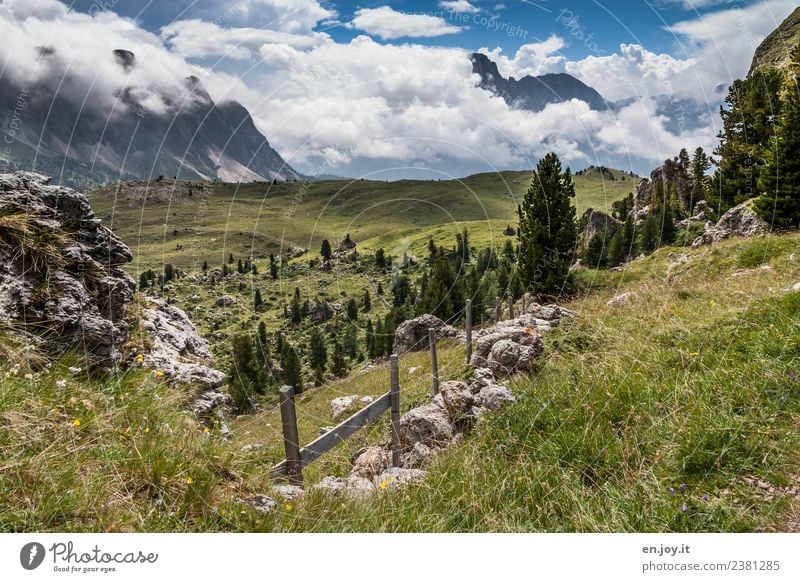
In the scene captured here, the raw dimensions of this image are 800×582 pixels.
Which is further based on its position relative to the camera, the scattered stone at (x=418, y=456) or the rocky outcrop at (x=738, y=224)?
the rocky outcrop at (x=738, y=224)

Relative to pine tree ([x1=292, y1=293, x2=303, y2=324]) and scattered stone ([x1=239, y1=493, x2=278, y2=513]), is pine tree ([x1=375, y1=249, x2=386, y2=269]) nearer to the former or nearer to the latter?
pine tree ([x1=292, y1=293, x2=303, y2=324])

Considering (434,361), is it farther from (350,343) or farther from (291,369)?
(350,343)

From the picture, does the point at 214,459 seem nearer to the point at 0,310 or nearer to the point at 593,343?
the point at 0,310

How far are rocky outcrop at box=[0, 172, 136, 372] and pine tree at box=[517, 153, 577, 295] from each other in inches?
1192

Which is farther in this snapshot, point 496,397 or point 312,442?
point 496,397

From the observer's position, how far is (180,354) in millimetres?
8477

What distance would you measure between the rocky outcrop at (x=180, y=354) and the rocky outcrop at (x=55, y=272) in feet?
2.59

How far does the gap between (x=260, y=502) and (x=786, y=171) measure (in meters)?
41.6

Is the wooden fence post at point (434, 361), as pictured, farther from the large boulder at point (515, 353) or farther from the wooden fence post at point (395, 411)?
the wooden fence post at point (395, 411)

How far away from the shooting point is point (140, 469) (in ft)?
12.8

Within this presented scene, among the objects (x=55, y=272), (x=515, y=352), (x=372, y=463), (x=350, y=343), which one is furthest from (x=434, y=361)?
(x=350, y=343)

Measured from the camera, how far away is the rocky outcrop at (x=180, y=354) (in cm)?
691

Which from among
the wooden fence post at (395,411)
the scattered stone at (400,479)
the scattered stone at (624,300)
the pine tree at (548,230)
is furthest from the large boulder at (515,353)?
the pine tree at (548,230)
